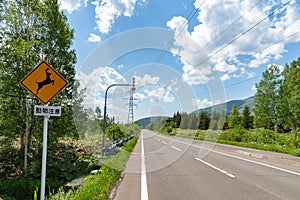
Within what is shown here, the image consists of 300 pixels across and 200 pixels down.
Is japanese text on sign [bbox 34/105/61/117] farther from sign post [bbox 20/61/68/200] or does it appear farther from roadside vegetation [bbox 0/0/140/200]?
roadside vegetation [bbox 0/0/140/200]

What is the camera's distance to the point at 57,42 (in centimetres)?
1490

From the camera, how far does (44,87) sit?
14.6 ft

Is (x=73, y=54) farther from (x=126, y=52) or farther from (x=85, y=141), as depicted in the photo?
(x=85, y=141)

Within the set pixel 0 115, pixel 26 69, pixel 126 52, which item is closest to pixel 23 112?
pixel 0 115

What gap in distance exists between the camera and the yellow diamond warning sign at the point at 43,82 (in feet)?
14.1

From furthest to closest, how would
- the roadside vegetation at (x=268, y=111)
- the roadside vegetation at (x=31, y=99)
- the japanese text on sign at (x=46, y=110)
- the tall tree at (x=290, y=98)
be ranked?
the tall tree at (x=290, y=98)
the roadside vegetation at (x=268, y=111)
the roadside vegetation at (x=31, y=99)
the japanese text on sign at (x=46, y=110)

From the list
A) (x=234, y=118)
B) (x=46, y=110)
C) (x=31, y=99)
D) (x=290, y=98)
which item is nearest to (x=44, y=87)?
(x=46, y=110)

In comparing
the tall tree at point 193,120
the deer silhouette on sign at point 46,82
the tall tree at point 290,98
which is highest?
the tall tree at point 290,98

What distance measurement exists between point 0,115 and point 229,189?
12.8 meters

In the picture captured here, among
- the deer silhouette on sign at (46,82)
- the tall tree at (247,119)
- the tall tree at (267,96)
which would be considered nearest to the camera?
the deer silhouette on sign at (46,82)

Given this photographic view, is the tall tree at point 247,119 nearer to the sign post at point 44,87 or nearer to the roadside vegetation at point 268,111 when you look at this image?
the roadside vegetation at point 268,111

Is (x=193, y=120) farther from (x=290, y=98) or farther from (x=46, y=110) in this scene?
(x=46, y=110)

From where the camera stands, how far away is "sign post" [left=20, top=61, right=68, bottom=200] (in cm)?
430

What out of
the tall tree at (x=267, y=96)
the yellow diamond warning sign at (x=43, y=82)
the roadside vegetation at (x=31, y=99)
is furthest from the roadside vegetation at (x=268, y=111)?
the yellow diamond warning sign at (x=43, y=82)
